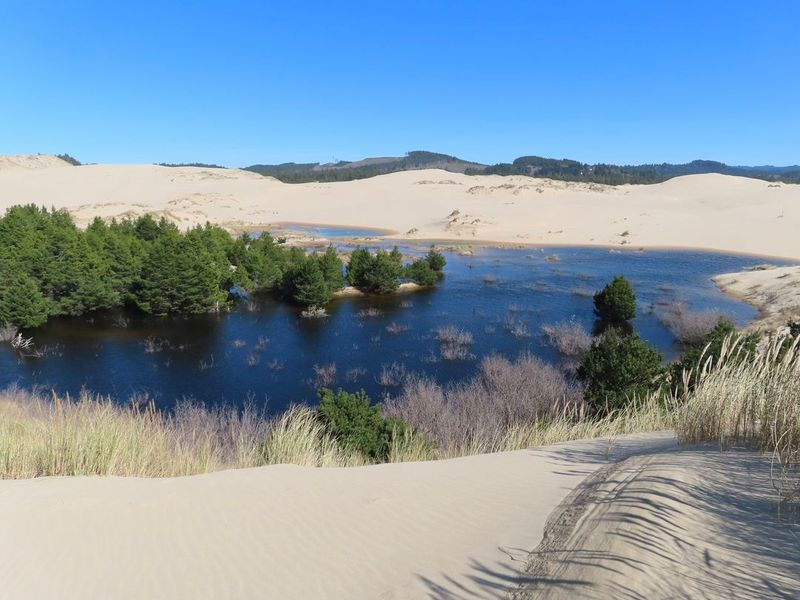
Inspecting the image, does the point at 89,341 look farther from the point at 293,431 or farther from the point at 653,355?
the point at 653,355

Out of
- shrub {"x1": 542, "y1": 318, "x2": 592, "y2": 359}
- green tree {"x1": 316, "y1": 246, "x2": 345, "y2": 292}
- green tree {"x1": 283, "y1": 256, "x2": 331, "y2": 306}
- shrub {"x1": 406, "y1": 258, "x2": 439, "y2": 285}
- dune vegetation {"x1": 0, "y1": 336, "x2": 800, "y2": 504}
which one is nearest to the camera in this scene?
dune vegetation {"x1": 0, "y1": 336, "x2": 800, "y2": 504}

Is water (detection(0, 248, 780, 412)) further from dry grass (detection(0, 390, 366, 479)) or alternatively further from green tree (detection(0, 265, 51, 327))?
dry grass (detection(0, 390, 366, 479))

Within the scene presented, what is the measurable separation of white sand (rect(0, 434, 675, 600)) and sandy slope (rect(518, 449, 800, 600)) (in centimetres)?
38

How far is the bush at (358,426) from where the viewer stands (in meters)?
8.73

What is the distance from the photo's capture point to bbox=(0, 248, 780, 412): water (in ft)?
56.2

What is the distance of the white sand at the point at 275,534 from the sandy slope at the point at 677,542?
38 cm

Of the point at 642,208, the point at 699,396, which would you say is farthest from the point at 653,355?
the point at 642,208

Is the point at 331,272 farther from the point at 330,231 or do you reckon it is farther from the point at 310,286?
the point at 330,231

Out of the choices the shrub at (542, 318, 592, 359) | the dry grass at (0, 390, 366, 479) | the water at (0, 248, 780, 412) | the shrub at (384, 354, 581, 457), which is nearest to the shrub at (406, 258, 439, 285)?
the water at (0, 248, 780, 412)

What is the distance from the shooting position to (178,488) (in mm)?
5078

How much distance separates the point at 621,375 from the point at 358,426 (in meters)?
6.57

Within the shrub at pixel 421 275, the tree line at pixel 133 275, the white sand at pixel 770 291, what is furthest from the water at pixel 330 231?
the white sand at pixel 770 291

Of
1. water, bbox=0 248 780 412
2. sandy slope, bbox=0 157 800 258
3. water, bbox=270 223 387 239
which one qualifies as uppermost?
sandy slope, bbox=0 157 800 258

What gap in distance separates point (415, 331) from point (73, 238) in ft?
57.8
